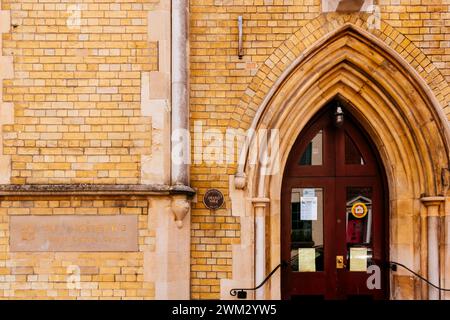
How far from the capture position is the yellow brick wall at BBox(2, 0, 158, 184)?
17.4 feet

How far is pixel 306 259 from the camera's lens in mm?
5820

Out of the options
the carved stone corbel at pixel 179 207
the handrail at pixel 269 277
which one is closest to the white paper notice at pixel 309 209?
the handrail at pixel 269 277

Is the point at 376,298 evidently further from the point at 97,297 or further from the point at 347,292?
the point at 97,297

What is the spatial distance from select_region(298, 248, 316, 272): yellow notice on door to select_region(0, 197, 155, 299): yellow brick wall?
1.83m

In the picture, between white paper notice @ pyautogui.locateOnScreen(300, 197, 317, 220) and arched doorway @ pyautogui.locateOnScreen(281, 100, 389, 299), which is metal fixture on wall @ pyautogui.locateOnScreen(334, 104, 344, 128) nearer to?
arched doorway @ pyautogui.locateOnScreen(281, 100, 389, 299)

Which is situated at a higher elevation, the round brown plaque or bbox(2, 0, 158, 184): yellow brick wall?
bbox(2, 0, 158, 184): yellow brick wall

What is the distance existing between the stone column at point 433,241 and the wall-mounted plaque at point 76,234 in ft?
10.9

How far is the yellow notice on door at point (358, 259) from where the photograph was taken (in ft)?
19.1

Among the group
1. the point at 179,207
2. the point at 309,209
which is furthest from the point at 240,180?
the point at 309,209

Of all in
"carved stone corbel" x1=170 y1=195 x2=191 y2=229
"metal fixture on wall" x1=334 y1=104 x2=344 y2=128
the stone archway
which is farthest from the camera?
"metal fixture on wall" x1=334 y1=104 x2=344 y2=128

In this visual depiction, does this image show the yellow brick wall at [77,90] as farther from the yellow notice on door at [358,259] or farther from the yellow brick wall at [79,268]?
the yellow notice on door at [358,259]

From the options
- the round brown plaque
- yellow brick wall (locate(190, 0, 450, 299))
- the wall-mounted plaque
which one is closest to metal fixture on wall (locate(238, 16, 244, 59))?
yellow brick wall (locate(190, 0, 450, 299))

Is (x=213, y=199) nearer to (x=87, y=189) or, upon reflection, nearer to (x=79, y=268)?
(x=87, y=189)

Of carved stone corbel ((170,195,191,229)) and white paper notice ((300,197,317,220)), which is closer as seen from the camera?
carved stone corbel ((170,195,191,229))
